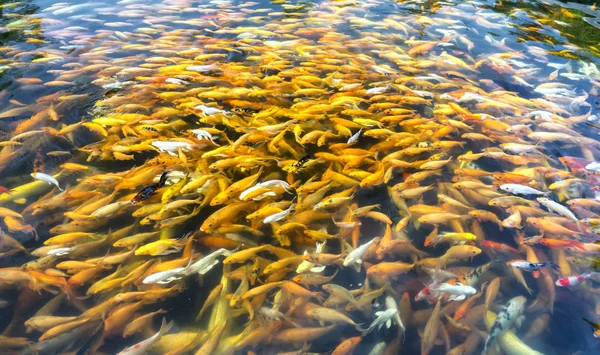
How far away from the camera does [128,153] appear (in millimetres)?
3770

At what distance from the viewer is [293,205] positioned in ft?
10.5

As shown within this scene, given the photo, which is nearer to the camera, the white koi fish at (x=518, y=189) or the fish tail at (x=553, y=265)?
the fish tail at (x=553, y=265)

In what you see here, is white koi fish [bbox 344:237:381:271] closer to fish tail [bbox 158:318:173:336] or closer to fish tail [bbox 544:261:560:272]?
fish tail [bbox 158:318:173:336]

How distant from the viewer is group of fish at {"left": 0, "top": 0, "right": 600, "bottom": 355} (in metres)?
2.49

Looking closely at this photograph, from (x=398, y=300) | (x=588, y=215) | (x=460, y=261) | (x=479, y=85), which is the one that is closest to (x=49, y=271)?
(x=398, y=300)

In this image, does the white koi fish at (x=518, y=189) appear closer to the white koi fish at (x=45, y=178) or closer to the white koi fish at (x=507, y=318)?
the white koi fish at (x=507, y=318)

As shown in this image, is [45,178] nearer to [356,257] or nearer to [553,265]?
[356,257]

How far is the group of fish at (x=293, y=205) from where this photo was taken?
2.49 metres

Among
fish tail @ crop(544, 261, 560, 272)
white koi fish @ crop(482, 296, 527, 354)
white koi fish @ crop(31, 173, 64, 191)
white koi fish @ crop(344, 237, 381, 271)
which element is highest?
white koi fish @ crop(31, 173, 64, 191)

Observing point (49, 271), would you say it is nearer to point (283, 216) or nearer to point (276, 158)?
point (283, 216)

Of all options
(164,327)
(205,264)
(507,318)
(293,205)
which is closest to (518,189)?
(507,318)

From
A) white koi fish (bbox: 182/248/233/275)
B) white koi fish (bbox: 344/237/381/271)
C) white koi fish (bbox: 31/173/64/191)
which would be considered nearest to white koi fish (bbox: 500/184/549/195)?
white koi fish (bbox: 344/237/381/271)

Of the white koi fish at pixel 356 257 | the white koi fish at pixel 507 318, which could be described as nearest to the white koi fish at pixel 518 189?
the white koi fish at pixel 507 318

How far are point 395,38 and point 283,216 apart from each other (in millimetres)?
4635
